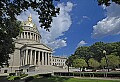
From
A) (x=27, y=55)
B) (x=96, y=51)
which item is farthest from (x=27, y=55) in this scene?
(x=96, y=51)

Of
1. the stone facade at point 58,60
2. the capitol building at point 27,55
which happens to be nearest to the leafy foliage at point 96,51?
the capitol building at point 27,55

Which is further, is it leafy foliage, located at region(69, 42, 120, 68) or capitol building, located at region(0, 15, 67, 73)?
leafy foliage, located at region(69, 42, 120, 68)

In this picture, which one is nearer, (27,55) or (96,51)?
(27,55)

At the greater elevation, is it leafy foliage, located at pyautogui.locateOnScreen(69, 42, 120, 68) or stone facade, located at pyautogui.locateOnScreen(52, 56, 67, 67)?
leafy foliage, located at pyautogui.locateOnScreen(69, 42, 120, 68)

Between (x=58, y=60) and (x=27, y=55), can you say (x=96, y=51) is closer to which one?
(x=27, y=55)

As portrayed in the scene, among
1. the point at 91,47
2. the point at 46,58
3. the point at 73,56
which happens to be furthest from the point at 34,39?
the point at 91,47

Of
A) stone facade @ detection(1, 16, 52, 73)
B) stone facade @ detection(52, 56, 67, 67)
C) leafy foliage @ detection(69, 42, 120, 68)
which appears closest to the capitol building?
stone facade @ detection(1, 16, 52, 73)

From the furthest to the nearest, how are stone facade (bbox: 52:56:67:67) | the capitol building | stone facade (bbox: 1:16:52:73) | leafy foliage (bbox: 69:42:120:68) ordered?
stone facade (bbox: 52:56:67:67), leafy foliage (bbox: 69:42:120:68), stone facade (bbox: 1:16:52:73), the capitol building

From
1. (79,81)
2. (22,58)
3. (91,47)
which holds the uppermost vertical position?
(91,47)

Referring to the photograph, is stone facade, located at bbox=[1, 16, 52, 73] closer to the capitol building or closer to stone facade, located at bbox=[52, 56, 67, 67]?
the capitol building

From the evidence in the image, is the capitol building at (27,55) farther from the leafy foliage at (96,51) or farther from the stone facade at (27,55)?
the leafy foliage at (96,51)

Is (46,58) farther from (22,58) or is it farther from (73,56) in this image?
(73,56)

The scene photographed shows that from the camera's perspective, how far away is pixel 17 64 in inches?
3142

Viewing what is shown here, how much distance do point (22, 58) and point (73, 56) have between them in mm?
32711
